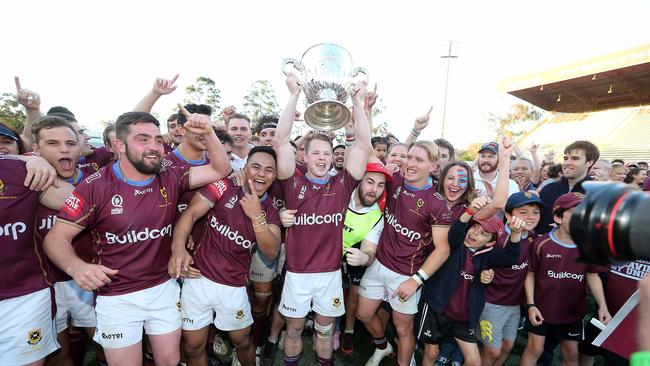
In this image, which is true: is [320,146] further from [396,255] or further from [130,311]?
[130,311]

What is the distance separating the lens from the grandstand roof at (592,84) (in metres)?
22.6

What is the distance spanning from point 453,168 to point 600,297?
174 cm

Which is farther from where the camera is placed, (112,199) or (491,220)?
(491,220)

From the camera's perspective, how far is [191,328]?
2.96 meters

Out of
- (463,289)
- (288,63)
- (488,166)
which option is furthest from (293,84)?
(488,166)

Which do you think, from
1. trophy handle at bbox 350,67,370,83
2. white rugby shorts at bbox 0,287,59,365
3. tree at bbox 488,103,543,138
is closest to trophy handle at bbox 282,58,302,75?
trophy handle at bbox 350,67,370,83

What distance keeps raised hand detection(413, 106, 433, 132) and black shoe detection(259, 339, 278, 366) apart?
11.2ft

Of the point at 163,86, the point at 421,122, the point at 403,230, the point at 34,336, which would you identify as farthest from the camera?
the point at 421,122

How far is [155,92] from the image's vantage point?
3.52 m

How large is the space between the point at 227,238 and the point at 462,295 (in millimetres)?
2288

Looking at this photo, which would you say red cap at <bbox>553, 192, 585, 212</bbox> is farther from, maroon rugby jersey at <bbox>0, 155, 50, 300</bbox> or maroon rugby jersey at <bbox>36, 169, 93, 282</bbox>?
maroon rugby jersey at <bbox>0, 155, 50, 300</bbox>

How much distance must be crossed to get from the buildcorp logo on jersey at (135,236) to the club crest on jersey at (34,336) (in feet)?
2.68

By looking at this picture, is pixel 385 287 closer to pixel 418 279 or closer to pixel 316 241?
pixel 418 279

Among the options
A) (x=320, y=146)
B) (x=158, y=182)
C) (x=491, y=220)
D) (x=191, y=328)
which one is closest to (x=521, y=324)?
(x=491, y=220)
